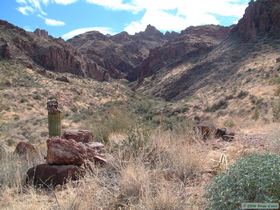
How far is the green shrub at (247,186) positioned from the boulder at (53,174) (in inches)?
117

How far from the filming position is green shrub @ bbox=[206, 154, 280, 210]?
422cm

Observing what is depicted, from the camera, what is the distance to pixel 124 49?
15212 cm

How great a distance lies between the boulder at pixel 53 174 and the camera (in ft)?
23.4

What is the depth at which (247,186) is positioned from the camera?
169 inches

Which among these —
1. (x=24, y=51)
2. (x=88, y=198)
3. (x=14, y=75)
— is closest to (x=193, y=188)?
(x=88, y=198)

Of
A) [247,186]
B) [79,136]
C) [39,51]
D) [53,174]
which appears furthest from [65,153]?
[39,51]

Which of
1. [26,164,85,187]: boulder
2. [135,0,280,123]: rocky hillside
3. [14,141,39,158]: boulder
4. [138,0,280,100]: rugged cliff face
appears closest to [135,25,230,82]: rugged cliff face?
[138,0,280,100]: rugged cliff face

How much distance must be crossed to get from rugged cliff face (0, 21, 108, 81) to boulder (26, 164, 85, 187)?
66117 millimetres

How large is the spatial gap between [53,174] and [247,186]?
146 inches

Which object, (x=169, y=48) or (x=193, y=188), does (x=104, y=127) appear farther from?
(x=169, y=48)

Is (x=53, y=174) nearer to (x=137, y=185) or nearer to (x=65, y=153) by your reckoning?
(x=65, y=153)

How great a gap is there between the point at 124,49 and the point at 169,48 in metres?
37.5

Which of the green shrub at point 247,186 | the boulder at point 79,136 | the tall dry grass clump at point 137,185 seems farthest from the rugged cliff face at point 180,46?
the green shrub at point 247,186

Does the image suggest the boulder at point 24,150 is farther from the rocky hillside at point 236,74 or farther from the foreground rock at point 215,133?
the rocky hillside at point 236,74
